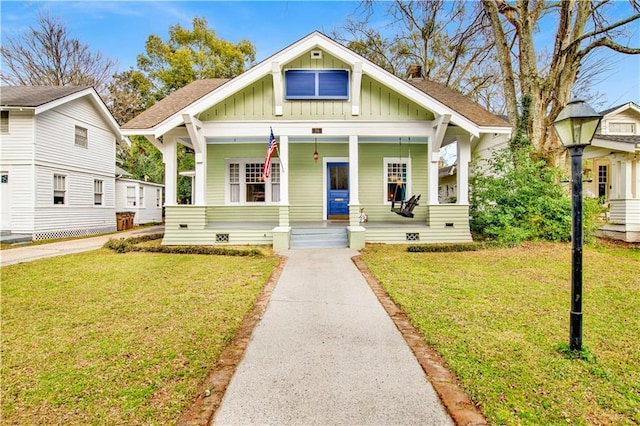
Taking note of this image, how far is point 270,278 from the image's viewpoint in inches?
242

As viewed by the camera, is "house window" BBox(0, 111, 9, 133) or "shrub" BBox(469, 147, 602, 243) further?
"house window" BBox(0, 111, 9, 133)

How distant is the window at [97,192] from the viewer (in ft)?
52.3

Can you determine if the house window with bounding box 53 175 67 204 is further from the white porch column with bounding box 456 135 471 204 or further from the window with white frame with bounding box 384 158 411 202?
the white porch column with bounding box 456 135 471 204

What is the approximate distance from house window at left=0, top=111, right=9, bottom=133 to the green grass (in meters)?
14.7

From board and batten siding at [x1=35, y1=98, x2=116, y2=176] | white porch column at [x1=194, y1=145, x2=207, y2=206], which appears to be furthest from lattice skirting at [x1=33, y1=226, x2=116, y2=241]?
white porch column at [x1=194, y1=145, x2=207, y2=206]

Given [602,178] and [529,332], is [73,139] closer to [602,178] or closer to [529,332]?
[529,332]

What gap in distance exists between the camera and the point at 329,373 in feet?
9.23

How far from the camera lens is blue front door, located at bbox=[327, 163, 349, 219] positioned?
12195 millimetres

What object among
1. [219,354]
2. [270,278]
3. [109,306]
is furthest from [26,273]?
[219,354]

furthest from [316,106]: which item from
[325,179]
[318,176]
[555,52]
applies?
[555,52]

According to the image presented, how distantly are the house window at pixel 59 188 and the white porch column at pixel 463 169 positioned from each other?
15.6 metres

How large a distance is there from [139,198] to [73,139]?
6.23 m

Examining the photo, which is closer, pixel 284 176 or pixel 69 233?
pixel 284 176

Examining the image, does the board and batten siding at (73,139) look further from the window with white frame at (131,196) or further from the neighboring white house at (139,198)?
the window with white frame at (131,196)
